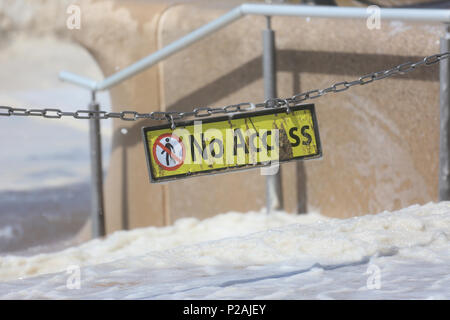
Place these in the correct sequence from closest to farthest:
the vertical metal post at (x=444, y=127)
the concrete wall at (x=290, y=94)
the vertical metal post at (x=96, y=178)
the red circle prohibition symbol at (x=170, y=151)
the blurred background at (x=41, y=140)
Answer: the red circle prohibition symbol at (x=170, y=151) < the vertical metal post at (x=444, y=127) < the concrete wall at (x=290, y=94) < the vertical metal post at (x=96, y=178) < the blurred background at (x=41, y=140)

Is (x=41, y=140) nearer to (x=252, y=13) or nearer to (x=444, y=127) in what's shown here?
(x=252, y=13)

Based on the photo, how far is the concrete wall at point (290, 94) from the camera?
409 centimetres

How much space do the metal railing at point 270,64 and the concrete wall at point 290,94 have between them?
15cm

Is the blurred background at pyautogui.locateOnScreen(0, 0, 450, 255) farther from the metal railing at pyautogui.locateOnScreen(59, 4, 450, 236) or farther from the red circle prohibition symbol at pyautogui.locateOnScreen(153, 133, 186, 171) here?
the red circle prohibition symbol at pyautogui.locateOnScreen(153, 133, 186, 171)

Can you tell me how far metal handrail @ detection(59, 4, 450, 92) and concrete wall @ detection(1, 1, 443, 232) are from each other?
194 millimetres

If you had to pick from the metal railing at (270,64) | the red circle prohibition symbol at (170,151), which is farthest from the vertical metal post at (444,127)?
the red circle prohibition symbol at (170,151)

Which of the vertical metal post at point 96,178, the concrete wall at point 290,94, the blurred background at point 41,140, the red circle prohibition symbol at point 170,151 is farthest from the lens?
the blurred background at point 41,140

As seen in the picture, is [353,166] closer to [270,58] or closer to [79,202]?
[270,58]

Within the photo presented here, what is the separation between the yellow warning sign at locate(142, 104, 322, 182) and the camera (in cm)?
230

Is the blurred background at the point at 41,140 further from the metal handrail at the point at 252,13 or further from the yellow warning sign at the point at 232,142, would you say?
the yellow warning sign at the point at 232,142

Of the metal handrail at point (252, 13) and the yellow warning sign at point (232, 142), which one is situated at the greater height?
the metal handrail at point (252, 13)

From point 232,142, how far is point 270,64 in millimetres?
2091

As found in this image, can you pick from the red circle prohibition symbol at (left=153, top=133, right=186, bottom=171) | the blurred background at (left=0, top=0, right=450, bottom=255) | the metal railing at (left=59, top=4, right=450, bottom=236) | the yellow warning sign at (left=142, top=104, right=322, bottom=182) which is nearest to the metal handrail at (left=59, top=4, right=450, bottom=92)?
the metal railing at (left=59, top=4, right=450, bottom=236)
